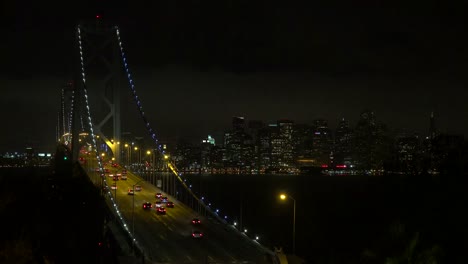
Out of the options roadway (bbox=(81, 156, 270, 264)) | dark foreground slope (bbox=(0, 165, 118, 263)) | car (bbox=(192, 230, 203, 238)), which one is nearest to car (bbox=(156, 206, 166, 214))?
roadway (bbox=(81, 156, 270, 264))

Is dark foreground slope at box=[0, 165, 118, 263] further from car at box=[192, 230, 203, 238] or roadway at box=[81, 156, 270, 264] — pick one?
car at box=[192, 230, 203, 238]

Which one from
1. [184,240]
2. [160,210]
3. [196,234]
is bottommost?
[184,240]

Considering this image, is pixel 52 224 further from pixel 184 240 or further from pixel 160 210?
pixel 160 210

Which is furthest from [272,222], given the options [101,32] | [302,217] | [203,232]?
[203,232]

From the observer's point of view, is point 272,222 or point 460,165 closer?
point 460,165

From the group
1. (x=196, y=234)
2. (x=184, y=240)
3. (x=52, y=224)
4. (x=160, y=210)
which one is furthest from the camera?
(x=160, y=210)

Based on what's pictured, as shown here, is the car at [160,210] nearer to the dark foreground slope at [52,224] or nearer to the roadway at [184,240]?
the roadway at [184,240]

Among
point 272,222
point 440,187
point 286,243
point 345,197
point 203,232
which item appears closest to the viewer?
point 440,187

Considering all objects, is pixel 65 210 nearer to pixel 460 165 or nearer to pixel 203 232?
pixel 203 232

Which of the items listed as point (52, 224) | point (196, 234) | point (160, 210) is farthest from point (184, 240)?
point (160, 210)
